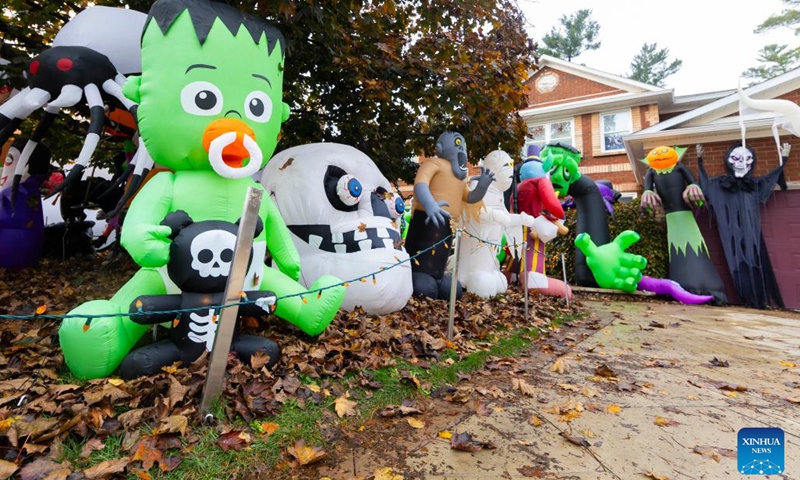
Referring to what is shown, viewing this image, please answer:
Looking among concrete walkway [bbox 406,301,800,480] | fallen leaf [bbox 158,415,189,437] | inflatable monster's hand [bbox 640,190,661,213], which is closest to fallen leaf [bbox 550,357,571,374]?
concrete walkway [bbox 406,301,800,480]

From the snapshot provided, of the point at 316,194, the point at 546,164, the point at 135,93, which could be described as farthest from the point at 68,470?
the point at 546,164

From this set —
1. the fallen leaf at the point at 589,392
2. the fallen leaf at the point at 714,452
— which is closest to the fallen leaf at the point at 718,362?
the fallen leaf at the point at 589,392

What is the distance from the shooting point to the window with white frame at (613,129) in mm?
16547

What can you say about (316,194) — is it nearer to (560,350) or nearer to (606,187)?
(560,350)

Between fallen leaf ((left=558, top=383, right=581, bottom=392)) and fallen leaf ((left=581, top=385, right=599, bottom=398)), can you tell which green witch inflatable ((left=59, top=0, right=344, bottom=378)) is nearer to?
fallen leaf ((left=558, top=383, right=581, bottom=392))

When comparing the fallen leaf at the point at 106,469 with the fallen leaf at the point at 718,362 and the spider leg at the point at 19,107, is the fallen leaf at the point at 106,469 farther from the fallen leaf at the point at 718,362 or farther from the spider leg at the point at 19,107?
the fallen leaf at the point at 718,362

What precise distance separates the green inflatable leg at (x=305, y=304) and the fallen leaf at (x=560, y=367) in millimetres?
2035

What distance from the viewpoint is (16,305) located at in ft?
14.1

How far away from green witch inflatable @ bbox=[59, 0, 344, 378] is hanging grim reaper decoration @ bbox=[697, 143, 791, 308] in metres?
8.46

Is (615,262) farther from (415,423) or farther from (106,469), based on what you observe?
(106,469)

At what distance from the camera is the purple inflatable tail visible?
822 cm

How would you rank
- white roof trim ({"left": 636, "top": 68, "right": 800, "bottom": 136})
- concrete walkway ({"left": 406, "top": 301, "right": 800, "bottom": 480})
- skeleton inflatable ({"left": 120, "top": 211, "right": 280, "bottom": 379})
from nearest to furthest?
1. concrete walkway ({"left": 406, "top": 301, "right": 800, "bottom": 480})
2. skeleton inflatable ({"left": 120, "top": 211, "right": 280, "bottom": 379})
3. white roof trim ({"left": 636, "top": 68, "right": 800, "bottom": 136})

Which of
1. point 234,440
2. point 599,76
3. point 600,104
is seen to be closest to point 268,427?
point 234,440

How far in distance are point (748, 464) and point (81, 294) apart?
588 cm
